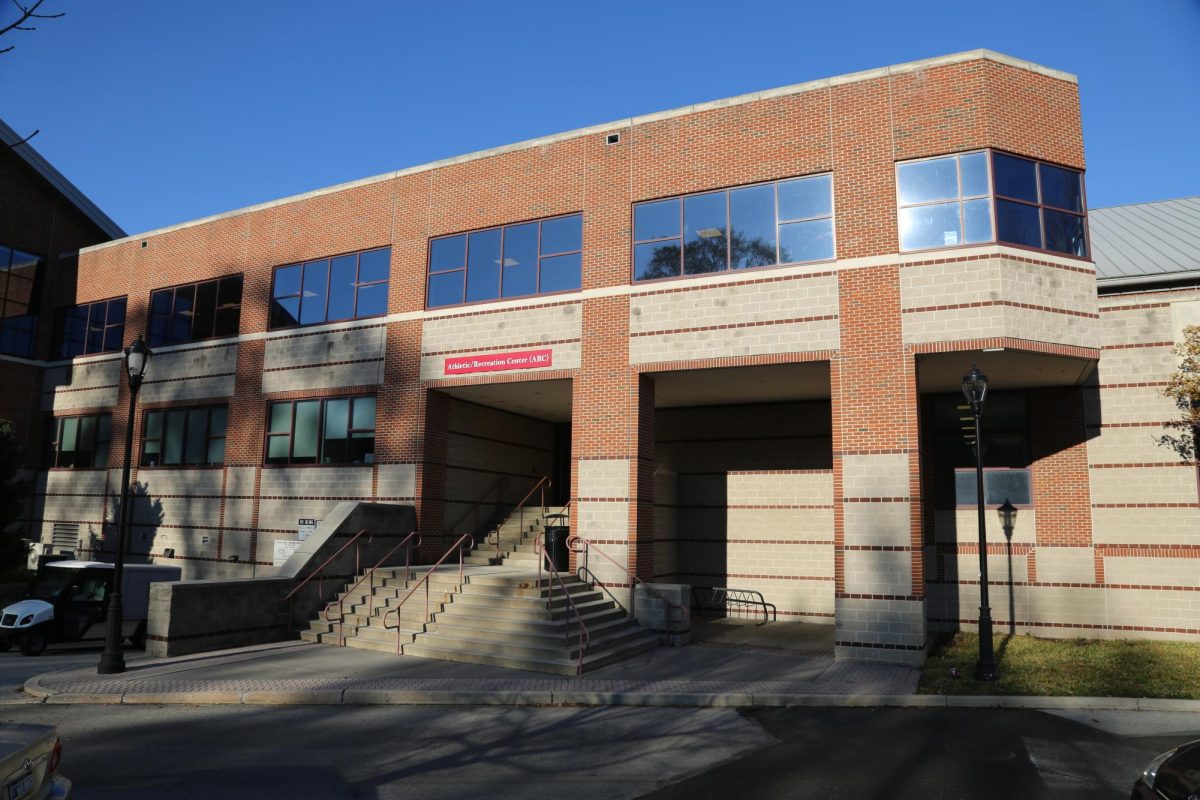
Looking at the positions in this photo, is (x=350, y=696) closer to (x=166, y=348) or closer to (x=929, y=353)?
(x=929, y=353)

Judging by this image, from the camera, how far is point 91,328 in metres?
26.3

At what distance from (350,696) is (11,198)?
82.3 feet

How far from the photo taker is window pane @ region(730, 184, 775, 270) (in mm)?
16172

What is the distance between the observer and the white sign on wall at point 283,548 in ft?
66.4

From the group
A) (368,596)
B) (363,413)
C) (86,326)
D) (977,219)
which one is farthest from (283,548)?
(977,219)

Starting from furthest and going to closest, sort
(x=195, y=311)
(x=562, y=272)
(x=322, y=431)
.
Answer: (x=195, y=311), (x=322, y=431), (x=562, y=272)

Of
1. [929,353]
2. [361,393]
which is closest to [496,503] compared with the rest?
[361,393]

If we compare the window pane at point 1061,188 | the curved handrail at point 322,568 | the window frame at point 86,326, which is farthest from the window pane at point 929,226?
the window frame at point 86,326

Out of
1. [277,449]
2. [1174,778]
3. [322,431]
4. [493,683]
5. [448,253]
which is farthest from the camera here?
[277,449]

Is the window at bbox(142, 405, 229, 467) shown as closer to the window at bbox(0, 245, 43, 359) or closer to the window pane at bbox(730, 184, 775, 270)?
the window at bbox(0, 245, 43, 359)

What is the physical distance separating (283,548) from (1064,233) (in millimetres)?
18817

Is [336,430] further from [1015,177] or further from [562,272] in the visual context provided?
[1015,177]

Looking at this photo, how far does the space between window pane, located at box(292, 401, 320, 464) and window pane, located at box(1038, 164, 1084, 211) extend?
672 inches

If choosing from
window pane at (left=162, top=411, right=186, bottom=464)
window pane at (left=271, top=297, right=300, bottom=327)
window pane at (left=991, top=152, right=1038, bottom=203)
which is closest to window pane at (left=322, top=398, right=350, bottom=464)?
window pane at (left=271, top=297, right=300, bottom=327)
